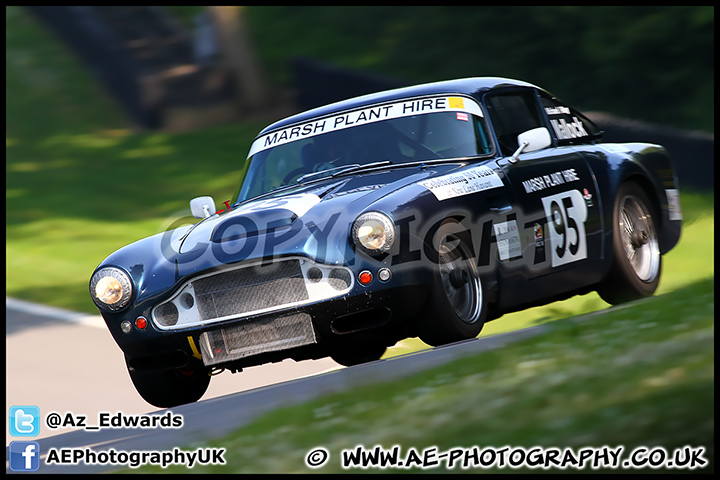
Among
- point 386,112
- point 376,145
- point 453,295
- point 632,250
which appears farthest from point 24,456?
point 632,250

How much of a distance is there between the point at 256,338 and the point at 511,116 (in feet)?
8.21

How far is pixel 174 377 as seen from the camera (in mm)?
5762

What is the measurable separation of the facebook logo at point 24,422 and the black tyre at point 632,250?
140 inches

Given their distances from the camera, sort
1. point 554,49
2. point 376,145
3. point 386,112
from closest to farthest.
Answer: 1. point 376,145
2. point 386,112
3. point 554,49

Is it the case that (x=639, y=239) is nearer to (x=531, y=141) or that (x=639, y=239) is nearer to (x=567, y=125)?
(x=567, y=125)

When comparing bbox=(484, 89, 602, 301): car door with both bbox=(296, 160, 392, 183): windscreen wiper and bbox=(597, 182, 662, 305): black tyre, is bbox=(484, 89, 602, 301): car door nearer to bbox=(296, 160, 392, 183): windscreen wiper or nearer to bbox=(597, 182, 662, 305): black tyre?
bbox=(597, 182, 662, 305): black tyre

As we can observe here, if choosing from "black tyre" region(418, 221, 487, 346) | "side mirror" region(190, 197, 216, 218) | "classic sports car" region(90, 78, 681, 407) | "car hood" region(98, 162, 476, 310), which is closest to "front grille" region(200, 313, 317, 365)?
"classic sports car" region(90, 78, 681, 407)

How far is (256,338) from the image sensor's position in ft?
16.6

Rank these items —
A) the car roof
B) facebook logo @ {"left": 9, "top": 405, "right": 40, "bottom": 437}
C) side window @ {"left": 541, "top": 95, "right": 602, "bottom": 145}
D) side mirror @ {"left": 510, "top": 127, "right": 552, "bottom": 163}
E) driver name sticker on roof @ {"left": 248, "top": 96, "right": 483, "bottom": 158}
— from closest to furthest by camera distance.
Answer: facebook logo @ {"left": 9, "top": 405, "right": 40, "bottom": 437}, side mirror @ {"left": 510, "top": 127, "right": 552, "bottom": 163}, driver name sticker on roof @ {"left": 248, "top": 96, "right": 483, "bottom": 158}, the car roof, side window @ {"left": 541, "top": 95, "right": 602, "bottom": 145}

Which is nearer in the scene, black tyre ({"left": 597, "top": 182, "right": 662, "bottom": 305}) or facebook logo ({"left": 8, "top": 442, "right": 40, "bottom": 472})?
facebook logo ({"left": 8, "top": 442, "right": 40, "bottom": 472})

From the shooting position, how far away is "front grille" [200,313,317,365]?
4.99m

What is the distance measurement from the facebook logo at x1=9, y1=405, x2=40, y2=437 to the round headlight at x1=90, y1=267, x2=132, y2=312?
2.83ft
